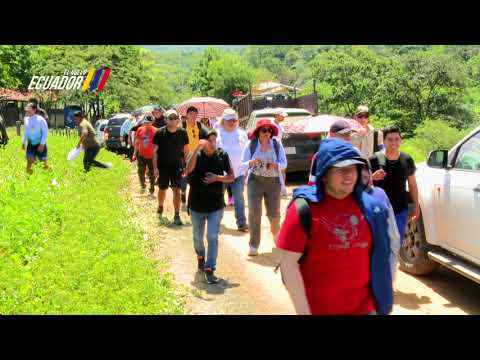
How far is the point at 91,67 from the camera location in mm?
32375

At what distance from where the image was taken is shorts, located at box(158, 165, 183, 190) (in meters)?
10.2

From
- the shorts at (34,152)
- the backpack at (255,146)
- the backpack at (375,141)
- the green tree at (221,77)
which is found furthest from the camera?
the green tree at (221,77)

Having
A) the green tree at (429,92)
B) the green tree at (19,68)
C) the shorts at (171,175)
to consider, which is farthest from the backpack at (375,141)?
the green tree at (19,68)

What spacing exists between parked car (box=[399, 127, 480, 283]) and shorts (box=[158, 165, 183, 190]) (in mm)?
4258

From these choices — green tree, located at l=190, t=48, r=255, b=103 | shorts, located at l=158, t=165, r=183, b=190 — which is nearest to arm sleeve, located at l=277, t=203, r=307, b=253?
shorts, located at l=158, t=165, r=183, b=190

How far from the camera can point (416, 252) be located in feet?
23.0

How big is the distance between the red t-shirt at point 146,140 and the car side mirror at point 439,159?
7.27 m

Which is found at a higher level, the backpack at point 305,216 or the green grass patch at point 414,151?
the backpack at point 305,216

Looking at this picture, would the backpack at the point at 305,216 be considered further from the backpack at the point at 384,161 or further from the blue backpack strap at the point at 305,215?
the backpack at the point at 384,161

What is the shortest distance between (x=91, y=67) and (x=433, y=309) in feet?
94.5

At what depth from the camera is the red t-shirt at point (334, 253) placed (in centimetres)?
324

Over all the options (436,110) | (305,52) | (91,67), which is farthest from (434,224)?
(305,52)

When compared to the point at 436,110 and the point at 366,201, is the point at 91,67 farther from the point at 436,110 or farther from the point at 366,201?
the point at 366,201

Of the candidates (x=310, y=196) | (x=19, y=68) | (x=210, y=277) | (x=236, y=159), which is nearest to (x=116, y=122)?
(x=236, y=159)
